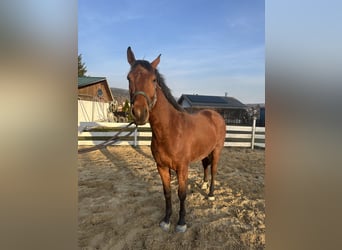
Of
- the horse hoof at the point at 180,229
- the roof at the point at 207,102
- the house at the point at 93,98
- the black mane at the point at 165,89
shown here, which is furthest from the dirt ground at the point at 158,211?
the roof at the point at 207,102

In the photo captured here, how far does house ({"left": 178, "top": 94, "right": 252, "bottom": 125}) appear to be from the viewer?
1410cm

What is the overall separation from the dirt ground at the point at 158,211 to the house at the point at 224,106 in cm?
715

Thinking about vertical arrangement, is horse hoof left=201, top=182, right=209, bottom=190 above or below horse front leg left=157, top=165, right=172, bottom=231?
below

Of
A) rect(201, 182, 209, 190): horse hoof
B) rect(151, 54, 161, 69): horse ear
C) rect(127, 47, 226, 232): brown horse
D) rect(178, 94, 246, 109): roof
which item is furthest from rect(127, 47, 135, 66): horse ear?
rect(178, 94, 246, 109): roof

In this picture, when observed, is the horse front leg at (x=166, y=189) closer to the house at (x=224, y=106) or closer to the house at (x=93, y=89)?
the house at (x=224, y=106)

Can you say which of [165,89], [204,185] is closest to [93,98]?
[204,185]

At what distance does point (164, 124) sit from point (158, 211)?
45.9 inches

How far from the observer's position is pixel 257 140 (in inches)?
302

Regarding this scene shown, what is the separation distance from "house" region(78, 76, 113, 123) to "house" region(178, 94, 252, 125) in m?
6.25

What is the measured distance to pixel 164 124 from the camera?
7.04 feet

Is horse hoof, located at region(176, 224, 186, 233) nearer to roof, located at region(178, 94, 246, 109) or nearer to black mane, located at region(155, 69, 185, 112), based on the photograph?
black mane, located at region(155, 69, 185, 112)

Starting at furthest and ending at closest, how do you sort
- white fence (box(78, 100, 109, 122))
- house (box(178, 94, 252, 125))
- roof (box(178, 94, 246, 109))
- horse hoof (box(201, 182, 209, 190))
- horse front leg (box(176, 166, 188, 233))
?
roof (box(178, 94, 246, 109)) < house (box(178, 94, 252, 125)) < white fence (box(78, 100, 109, 122)) < horse hoof (box(201, 182, 209, 190)) < horse front leg (box(176, 166, 188, 233))
